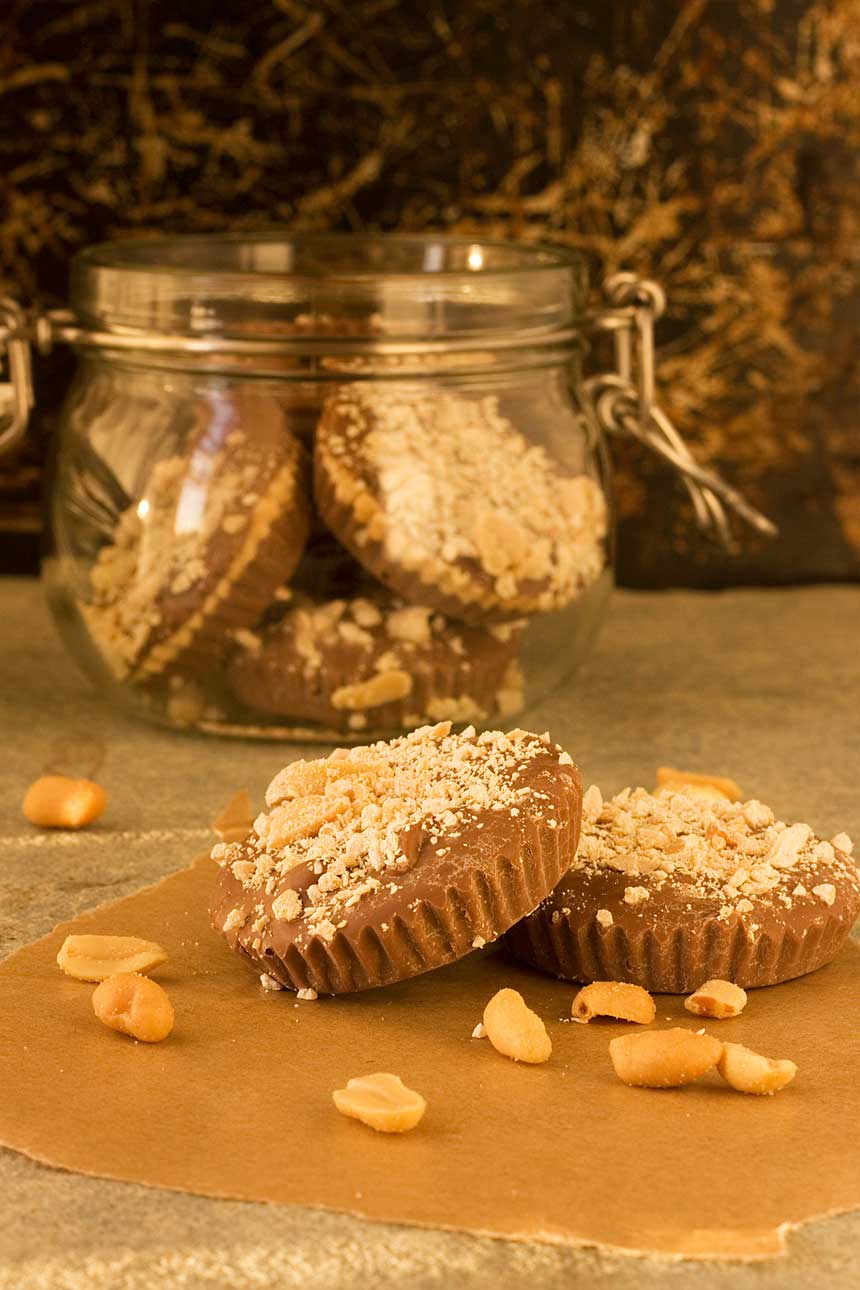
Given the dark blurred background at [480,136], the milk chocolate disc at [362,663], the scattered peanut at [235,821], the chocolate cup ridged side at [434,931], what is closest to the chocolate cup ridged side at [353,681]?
the milk chocolate disc at [362,663]

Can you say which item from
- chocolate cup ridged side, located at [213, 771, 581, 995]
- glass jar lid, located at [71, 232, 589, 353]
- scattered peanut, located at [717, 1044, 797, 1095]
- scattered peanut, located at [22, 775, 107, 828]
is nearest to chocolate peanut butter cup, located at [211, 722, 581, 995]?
chocolate cup ridged side, located at [213, 771, 581, 995]

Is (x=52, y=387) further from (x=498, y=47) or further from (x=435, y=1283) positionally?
(x=435, y=1283)

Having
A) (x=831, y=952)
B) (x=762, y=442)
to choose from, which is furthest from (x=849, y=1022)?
(x=762, y=442)

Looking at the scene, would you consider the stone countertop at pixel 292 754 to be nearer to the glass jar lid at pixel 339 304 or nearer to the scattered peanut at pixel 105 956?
the scattered peanut at pixel 105 956

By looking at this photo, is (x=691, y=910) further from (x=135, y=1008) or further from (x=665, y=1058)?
(x=135, y=1008)

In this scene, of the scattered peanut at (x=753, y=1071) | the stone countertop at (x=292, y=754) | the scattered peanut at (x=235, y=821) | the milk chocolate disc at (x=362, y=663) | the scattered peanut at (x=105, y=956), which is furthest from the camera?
the milk chocolate disc at (x=362, y=663)

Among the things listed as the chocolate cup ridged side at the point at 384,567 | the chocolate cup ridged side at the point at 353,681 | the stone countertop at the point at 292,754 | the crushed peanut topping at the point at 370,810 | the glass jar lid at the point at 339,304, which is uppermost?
the glass jar lid at the point at 339,304
